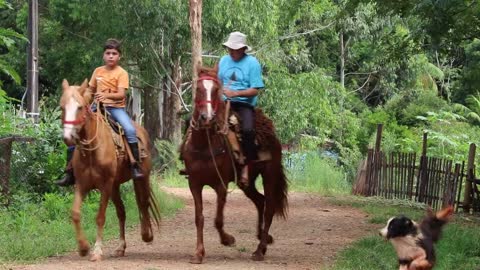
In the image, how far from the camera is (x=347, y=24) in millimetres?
42938

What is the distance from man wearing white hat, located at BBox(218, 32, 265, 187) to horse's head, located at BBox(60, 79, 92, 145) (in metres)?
1.92

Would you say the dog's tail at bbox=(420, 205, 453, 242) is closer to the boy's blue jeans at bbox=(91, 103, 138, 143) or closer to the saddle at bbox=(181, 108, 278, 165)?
the saddle at bbox=(181, 108, 278, 165)

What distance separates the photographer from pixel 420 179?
80.5 ft

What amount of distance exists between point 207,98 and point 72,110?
1.63 metres

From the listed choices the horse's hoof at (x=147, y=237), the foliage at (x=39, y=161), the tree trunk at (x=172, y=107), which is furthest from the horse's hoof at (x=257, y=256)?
the tree trunk at (x=172, y=107)

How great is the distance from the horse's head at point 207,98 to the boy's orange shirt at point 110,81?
1.17 meters

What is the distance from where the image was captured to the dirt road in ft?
38.2

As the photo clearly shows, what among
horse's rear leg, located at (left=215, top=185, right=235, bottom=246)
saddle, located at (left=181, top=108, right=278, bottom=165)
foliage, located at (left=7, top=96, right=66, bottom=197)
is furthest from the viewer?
foliage, located at (left=7, top=96, right=66, bottom=197)

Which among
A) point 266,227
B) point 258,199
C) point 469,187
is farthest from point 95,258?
point 469,187

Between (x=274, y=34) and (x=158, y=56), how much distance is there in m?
3.99

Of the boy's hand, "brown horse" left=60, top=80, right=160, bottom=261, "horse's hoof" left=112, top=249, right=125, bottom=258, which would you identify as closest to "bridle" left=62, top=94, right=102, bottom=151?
"brown horse" left=60, top=80, right=160, bottom=261

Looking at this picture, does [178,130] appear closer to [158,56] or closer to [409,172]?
[158,56]

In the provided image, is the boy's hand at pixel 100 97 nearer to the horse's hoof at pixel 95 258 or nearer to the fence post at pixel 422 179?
the horse's hoof at pixel 95 258

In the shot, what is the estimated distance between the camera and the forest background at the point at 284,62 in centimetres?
1875
